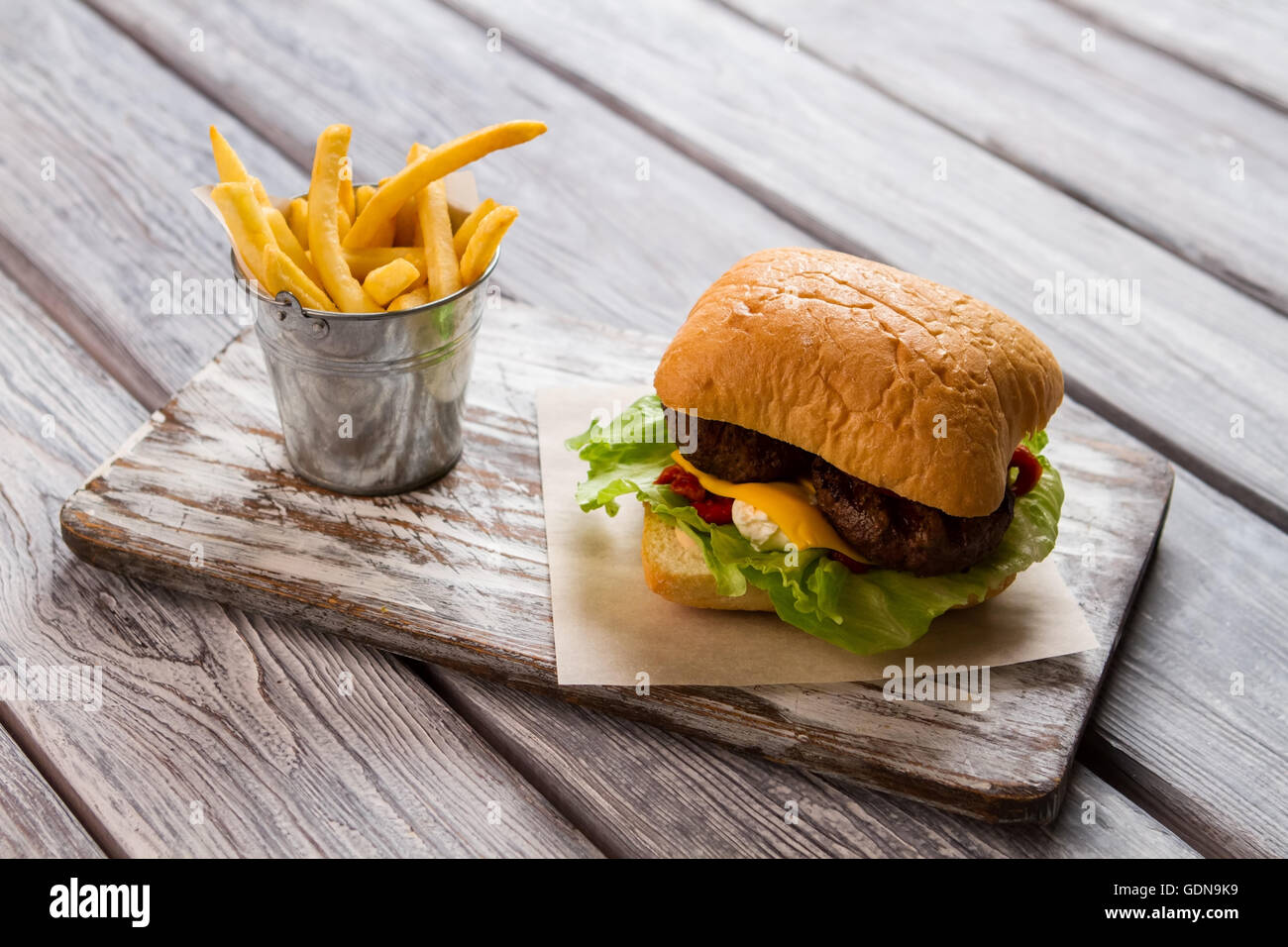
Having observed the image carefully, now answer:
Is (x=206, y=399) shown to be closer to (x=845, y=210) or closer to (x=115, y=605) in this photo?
(x=115, y=605)

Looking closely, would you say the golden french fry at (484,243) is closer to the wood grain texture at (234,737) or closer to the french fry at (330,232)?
the french fry at (330,232)

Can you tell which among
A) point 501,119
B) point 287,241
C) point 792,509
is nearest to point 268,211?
point 287,241

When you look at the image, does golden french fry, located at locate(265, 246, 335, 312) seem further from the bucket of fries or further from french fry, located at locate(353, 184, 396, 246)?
french fry, located at locate(353, 184, 396, 246)

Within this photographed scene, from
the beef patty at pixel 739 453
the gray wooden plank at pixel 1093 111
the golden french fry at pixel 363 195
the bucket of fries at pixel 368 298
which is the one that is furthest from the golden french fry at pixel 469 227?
the gray wooden plank at pixel 1093 111

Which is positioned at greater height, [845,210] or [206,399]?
[845,210]

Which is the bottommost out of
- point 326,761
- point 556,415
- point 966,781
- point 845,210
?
point 326,761
